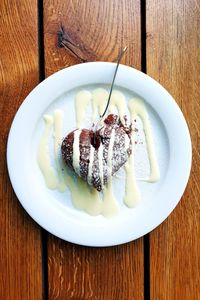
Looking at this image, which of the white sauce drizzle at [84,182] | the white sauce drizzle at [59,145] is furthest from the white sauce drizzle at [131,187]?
the white sauce drizzle at [59,145]

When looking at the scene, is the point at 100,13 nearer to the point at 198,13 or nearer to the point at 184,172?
the point at 198,13

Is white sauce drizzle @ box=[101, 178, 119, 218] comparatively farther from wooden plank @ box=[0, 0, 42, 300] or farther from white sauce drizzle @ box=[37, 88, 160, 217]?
wooden plank @ box=[0, 0, 42, 300]

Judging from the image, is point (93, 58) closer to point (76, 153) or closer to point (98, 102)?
point (98, 102)

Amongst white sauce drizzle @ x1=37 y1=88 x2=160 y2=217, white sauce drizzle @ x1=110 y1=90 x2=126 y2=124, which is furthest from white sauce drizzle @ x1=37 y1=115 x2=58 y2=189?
white sauce drizzle @ x1=110 y1=90 x2=126 y2=124

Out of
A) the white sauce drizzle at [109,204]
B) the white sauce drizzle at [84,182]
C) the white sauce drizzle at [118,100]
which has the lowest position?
the white sauce drizzle at [109,204]

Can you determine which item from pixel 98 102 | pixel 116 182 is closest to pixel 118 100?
pixel 98 102

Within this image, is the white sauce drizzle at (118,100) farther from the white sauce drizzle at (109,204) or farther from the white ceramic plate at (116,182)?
the white sauce drizzle at (109,204)

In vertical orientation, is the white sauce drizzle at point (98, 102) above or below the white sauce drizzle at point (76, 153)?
above
